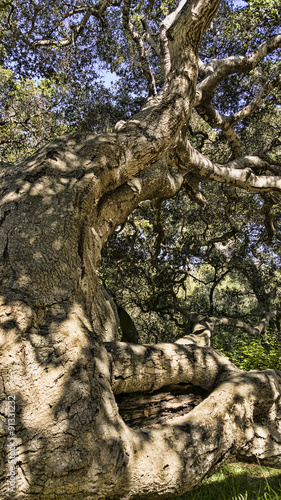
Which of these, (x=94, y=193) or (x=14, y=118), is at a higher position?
(x=14, y=118)

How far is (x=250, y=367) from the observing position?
217 inches

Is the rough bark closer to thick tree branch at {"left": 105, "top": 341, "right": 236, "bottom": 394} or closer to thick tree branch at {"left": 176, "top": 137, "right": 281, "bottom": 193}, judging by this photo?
thick tree branch at {"left": 105, "top": 341, "right": 236, "bottom": 394}

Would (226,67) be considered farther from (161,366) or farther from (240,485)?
(240,485)

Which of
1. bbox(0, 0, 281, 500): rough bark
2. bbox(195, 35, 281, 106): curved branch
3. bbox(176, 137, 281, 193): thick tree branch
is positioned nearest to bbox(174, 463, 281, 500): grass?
bbox(0, 0, 281, 500): rough bark

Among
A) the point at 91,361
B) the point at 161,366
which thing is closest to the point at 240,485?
the point at 161,366

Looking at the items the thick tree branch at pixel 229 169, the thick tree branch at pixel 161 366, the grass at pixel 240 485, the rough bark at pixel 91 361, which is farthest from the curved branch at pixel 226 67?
the grass at pixel 240 485

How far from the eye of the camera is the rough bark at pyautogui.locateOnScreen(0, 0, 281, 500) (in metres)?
1.92

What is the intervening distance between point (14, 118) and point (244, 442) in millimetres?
7434

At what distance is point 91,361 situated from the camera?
7.54 feet

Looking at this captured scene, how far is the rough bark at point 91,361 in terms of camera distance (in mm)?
1919

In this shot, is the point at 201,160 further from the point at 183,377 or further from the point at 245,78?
the point at 245,78

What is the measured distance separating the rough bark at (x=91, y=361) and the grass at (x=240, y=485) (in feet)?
0.57

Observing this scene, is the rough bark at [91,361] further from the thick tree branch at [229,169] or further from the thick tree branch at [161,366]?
the thick tree branch at [229,169]

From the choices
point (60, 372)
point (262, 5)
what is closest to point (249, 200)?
point (262, 5)
